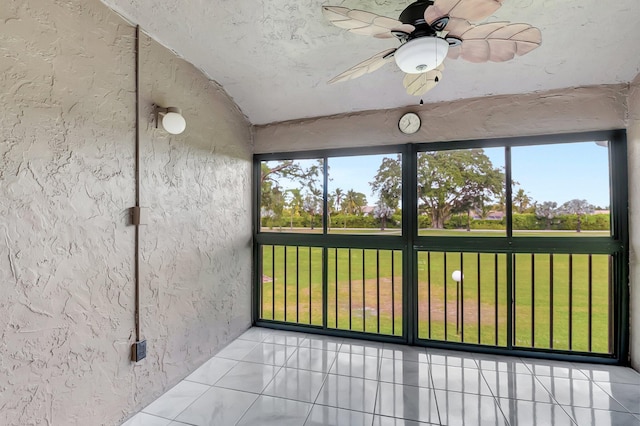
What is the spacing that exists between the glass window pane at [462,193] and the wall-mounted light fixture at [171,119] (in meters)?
2.15

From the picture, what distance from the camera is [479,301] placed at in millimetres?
2775

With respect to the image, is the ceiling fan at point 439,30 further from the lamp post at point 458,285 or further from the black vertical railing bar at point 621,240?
the lamp post at point 458,285

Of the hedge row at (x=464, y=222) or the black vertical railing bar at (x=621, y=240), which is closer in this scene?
the black vertical railing bar at (x=621, y=240)

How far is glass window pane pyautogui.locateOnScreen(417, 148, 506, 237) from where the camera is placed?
2.62 meters

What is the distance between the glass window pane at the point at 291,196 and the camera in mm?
3113

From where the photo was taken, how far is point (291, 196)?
3.21 m

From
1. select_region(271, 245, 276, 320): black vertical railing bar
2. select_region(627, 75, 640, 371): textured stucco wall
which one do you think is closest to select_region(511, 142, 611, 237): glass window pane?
select_region(627, 75, 640, 371): textured stucco wall

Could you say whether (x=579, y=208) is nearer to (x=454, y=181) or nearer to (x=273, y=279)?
(x=454, y=181)

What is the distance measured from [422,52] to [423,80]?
16.6 inches

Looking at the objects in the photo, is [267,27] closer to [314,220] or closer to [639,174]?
[314,220]

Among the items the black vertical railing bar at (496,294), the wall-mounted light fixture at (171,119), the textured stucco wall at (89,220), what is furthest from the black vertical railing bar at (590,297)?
the wall-mounted light fixture at (171,119)

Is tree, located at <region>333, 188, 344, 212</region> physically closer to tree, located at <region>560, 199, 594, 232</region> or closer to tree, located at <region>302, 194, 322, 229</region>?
tree, located at <region>302, 194, 322, 229</region>

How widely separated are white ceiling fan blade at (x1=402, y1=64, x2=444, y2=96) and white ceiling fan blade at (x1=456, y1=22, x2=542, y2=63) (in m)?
0.11

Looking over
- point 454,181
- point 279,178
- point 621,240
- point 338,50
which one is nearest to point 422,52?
point 338,50
